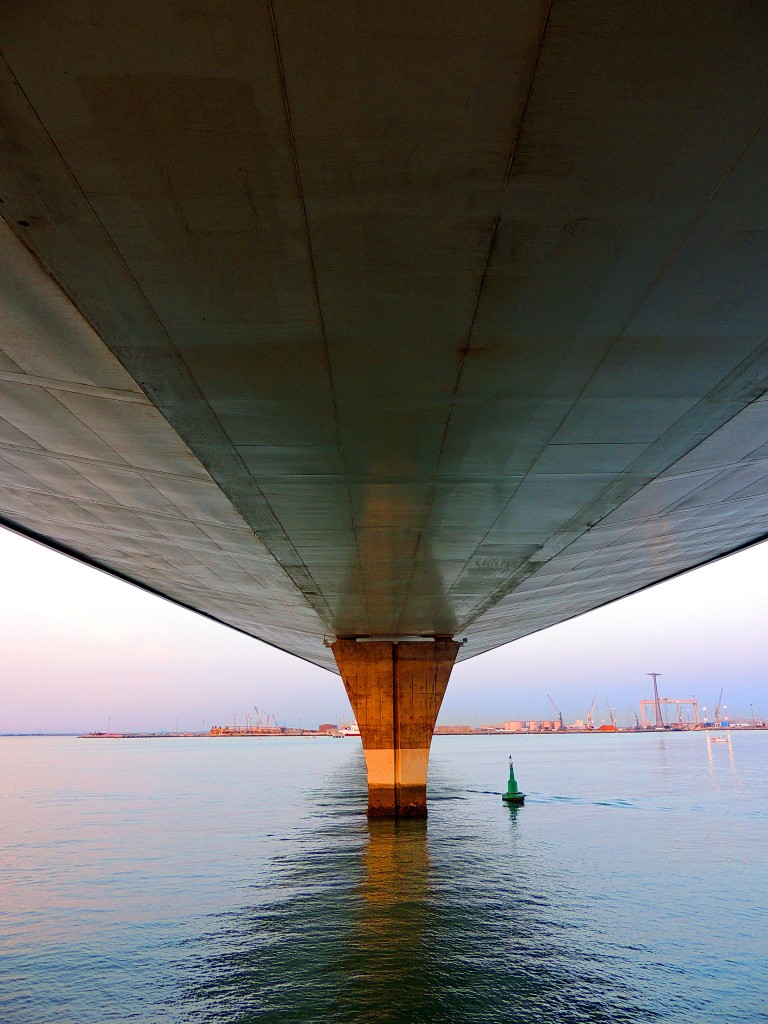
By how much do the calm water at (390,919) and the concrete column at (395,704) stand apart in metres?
2.51

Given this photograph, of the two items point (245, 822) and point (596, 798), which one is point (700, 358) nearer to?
point (245, 822)

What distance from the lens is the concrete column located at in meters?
42.2

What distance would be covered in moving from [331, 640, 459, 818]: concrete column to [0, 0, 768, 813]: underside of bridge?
2493 cm

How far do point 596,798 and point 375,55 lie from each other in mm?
60431

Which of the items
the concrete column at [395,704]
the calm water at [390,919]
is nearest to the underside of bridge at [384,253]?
the calm water at [390,919]

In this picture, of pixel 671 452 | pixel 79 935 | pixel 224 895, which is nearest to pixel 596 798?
pixel 224 895

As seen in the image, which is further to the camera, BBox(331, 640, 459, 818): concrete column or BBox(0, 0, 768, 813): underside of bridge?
BBox(331, 640, 459, 818): concrete column

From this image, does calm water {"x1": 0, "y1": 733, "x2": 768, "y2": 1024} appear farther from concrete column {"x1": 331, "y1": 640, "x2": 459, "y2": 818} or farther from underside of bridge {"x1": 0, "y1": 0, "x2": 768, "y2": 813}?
underside of bridge {"x1": 0, "y1": 0, "x2": 768, "y2": 813}

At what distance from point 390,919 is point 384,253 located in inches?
731

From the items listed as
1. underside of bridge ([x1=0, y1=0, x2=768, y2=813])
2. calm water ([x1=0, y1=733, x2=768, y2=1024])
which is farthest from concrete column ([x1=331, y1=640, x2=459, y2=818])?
underside of bridge ([x1=0, y1=0, x2=768, y2=813])

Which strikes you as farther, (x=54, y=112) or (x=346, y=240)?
(x=346, y=240)

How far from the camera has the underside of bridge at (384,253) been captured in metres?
5.73

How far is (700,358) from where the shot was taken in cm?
1077

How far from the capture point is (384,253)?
26.9 feet
